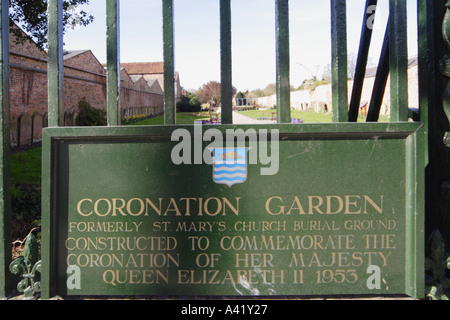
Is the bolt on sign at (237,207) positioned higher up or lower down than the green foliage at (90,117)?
lower down

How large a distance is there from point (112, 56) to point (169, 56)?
357mm

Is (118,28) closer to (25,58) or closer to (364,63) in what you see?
(364,63)

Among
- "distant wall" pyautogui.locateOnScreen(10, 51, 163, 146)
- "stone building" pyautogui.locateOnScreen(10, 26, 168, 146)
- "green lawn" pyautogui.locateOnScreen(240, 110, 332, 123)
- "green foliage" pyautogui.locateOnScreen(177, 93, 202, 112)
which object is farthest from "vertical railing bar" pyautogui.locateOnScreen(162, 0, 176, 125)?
"green foliage" pyautogui.locateOnScreen(177, 93, 202, 112)

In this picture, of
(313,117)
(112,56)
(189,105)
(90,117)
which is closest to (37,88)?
(90,117)

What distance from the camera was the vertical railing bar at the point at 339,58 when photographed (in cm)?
230

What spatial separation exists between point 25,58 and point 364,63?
47.2 ft

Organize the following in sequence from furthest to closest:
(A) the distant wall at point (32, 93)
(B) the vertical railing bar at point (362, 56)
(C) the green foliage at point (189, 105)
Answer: (C) the green foliage at point (189, 105) → (A) the distant wall at point (32, 93) → (B) the vertical railing bar at point (362, 56)

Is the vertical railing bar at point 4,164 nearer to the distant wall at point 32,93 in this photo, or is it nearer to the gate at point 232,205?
the gate at point 232,205

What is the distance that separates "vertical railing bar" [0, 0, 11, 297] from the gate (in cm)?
7

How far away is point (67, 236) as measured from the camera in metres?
2.28

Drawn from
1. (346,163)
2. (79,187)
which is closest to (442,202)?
(346,163)

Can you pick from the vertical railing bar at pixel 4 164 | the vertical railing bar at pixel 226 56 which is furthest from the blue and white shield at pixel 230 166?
the vertical railing bar at pixel 4 164

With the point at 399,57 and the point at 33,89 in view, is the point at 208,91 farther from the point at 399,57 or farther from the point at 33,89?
the point at 399,57

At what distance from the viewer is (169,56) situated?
7.62ft
